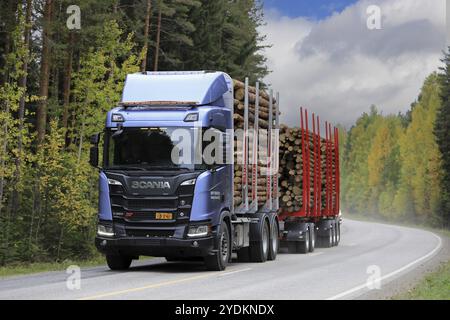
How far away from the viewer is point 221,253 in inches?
666

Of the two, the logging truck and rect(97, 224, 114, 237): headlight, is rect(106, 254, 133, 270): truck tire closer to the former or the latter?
the logging truck

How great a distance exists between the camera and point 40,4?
27.2 meters

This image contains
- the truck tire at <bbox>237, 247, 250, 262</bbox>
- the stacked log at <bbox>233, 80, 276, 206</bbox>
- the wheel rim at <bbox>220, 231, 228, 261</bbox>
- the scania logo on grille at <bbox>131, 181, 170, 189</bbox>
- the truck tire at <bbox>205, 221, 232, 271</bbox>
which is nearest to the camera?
the scania logo on grille at <bbox>131, 181, 170, 189</bbox>

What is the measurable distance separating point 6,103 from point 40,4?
7.34 meters

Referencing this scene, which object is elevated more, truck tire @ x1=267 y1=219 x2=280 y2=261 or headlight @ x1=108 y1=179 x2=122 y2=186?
headlight @ x1=108 y1=179 x2=122 y2=186

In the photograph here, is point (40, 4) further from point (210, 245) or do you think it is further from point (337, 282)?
point (337, 282)

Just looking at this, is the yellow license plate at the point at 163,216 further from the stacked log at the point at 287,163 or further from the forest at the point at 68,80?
the forest at the point at 68,80

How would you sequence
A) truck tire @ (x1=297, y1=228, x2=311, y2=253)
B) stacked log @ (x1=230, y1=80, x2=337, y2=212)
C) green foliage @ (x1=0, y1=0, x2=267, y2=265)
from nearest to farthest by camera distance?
stacked log @ (x1=230, y1=80, x2=337, y2=212)
green foliage @ (x1=0, y1=0, x2=267, y2=265)
truck tire @ (x1=297, y1=228, x2=311, y2=253)

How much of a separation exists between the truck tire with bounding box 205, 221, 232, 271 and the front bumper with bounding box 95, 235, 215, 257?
0.26 m

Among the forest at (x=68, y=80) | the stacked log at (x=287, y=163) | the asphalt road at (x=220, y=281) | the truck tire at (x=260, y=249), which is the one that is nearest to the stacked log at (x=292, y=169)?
the stacked log at (x=287, y=163)

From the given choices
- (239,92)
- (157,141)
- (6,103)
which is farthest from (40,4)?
(157,141)

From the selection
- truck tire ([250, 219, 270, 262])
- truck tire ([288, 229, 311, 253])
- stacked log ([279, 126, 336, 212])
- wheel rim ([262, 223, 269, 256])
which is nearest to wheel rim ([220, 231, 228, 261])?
truck tire ([250, 219, 270, 262])

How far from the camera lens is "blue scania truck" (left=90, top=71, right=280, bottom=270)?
1603cm

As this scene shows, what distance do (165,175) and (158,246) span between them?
1.48 meters
